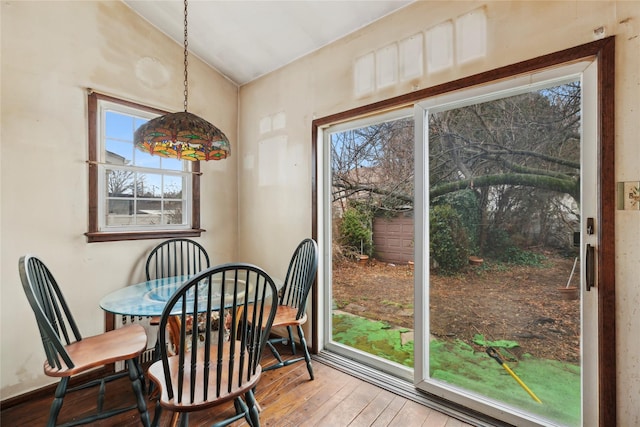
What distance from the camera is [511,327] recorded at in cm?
174

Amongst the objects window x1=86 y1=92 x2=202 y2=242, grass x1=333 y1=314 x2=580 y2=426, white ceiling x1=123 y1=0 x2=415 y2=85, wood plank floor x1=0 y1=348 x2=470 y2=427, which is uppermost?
white ceiling x1=123 y1=0 x2=415 y2=85


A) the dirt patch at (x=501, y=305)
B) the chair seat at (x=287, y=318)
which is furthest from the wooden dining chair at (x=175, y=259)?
the dirt patch at (x=501, y=305)

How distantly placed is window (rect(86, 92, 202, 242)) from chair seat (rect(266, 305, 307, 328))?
4.05ft

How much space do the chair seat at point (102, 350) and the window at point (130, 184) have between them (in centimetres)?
83

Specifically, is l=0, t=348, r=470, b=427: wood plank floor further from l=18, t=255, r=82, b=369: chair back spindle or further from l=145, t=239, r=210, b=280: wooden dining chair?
l=145, t=239, r=210, b=280: wooden dining chair

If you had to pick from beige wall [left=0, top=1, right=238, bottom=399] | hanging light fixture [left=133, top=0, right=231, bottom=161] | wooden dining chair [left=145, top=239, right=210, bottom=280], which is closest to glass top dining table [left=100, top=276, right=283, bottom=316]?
wooden dining chair [left=145, top=239, right=210, bottom=280]

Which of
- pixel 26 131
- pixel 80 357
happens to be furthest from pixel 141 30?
pixel 80 357

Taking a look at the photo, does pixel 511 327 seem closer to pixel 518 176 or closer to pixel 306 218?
pixel 518 176

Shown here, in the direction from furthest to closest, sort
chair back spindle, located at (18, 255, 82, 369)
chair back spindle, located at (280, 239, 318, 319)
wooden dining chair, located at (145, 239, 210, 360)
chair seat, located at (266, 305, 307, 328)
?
1. wooden dining chair, located at (145, 239, 210, 360)
2. chair back spindle, located at (280, 239, 318, 319)
3. chair seat, located at (266, 305, 307, 328)
4. chair back spindle, located at (18, 255, 82, 369)

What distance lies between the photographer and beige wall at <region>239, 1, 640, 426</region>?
1344mm

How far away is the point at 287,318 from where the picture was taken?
6.94 feet

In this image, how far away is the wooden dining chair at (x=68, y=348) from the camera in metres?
1.38

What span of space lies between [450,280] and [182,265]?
7.51 ft

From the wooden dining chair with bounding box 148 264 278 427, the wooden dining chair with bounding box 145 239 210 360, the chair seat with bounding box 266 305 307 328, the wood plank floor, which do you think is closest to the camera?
the wooden dining chair with bounding box 148 264 278 427
